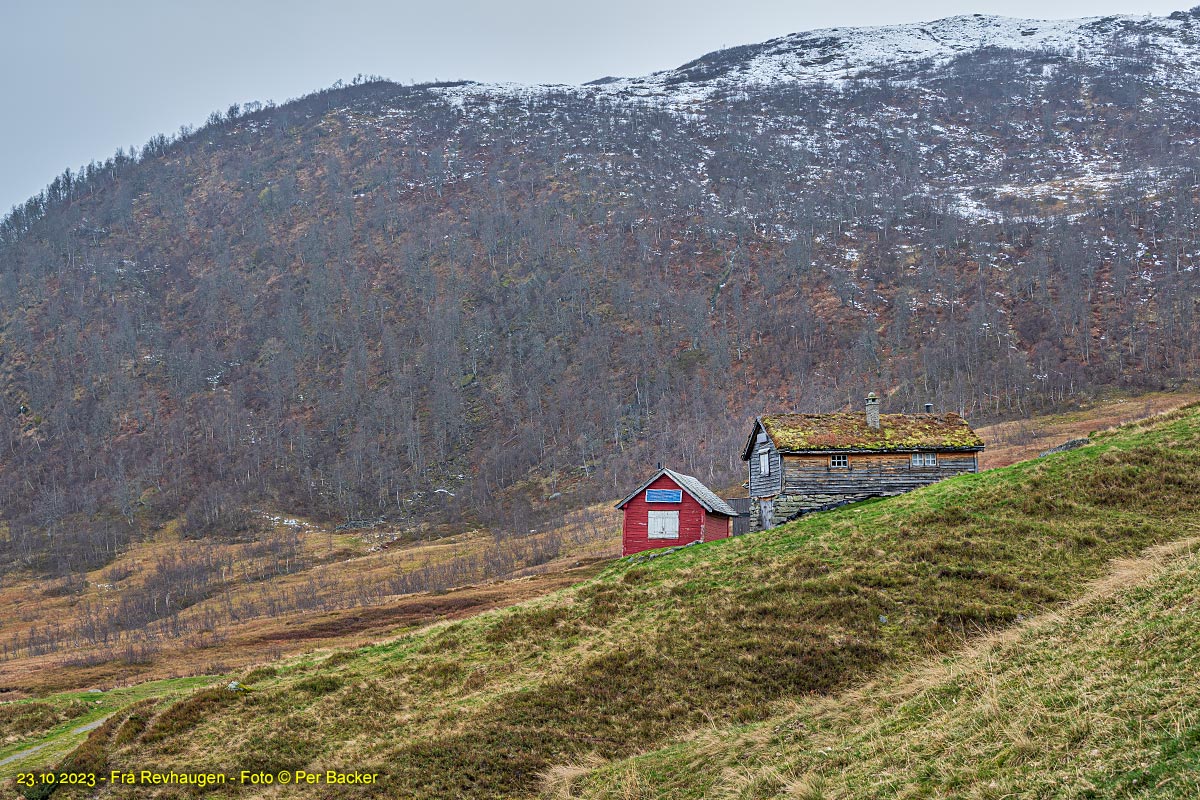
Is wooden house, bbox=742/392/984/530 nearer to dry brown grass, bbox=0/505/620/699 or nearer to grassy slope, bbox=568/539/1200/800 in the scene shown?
dry brown grass, bbox=0/505/620/699

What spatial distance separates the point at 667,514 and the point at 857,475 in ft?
46.6

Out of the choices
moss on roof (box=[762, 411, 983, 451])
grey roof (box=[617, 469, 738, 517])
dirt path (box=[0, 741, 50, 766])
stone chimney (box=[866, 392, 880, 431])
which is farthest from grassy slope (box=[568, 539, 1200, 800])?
grey roof (box=[617, 469, 738, 517])

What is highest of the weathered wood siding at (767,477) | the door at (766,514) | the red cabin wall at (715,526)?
the weathered wood siding at (767,477)

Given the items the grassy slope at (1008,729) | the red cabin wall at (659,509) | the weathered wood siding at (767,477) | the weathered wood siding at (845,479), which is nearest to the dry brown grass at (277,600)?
the red cabin wall at (659,509)

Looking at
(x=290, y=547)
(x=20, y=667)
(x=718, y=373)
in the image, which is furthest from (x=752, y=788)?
(x=718, y=373)

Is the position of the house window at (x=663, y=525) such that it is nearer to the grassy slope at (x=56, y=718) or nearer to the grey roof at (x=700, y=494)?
the grey roof at (x=700, y=494)

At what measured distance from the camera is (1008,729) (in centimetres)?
1141

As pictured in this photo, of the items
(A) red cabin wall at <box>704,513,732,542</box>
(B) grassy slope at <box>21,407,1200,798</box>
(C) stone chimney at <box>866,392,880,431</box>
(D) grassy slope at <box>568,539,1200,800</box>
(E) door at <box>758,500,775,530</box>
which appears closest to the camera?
(D) grassy slope at <box>568,539,1200,800</box>

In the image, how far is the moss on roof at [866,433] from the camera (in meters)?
44.0

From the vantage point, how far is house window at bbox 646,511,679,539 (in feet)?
177

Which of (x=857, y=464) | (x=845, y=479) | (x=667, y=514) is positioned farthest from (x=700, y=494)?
(x=857, y=464)

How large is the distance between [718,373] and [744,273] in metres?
34.1

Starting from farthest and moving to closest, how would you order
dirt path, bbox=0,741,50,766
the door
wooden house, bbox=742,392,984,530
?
the door, wooden house, bbox=742,392,984,530, dirt path, bbox=0,741,50,766

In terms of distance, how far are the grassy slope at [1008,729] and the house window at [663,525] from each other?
115 ft
